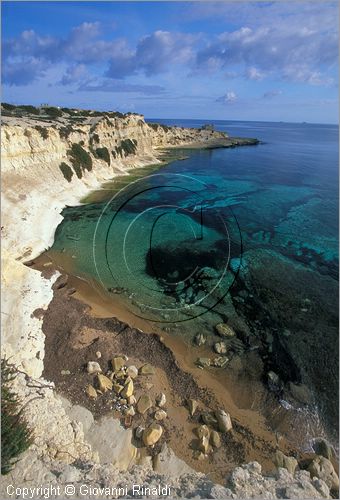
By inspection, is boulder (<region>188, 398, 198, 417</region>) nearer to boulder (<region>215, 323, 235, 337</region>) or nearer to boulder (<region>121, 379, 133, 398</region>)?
boulder (<region>121, 379, 133, 398</region>)

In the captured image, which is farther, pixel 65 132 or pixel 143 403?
pixel 65 132

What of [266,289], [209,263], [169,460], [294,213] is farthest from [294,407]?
[294,213]

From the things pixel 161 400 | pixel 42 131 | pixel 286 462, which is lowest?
pixel 286 462

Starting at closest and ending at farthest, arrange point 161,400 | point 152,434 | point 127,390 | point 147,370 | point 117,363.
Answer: point 152,434
point 161,400
point 127,390
point 147,370
point 117,363

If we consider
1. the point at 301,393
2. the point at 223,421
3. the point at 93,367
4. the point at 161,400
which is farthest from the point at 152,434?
the point at 301,393

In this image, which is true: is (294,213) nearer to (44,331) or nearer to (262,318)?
(262,318)

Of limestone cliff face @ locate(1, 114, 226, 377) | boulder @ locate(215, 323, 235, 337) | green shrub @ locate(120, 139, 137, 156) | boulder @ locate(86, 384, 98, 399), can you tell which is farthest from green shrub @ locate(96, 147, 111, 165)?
boulder @ locate(86, 384, 98, 399)

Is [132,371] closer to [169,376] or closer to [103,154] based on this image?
[169,376]
